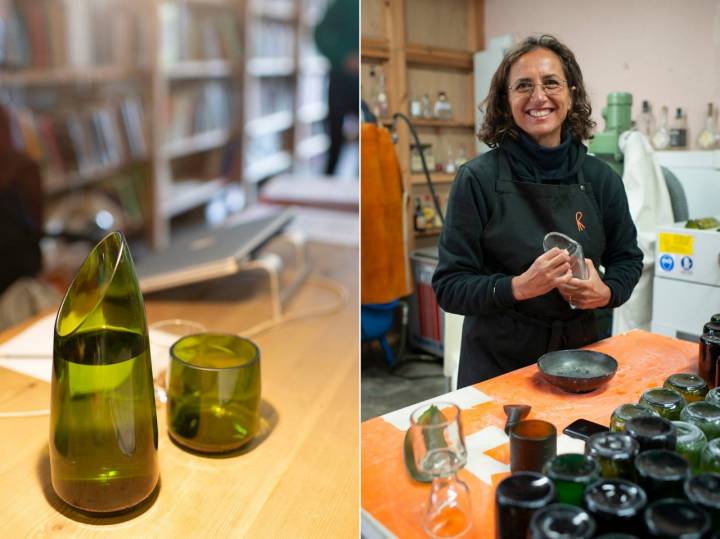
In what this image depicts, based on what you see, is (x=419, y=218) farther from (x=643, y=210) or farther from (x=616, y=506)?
(x=616, y=506)

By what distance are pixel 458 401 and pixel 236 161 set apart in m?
3.81

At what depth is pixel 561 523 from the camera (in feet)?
1.67

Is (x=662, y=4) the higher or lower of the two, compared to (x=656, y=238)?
higher

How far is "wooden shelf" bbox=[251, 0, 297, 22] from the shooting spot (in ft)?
14.4

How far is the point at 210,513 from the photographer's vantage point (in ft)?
2.47

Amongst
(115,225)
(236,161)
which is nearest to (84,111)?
(115,225)

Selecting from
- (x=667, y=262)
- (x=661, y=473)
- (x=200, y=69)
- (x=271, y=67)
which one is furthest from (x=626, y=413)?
(x=271, y=67)

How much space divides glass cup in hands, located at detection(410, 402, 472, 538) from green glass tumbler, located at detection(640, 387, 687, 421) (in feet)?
0.75

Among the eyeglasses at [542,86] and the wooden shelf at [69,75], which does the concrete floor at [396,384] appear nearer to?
the eyeglasses at [542,86]

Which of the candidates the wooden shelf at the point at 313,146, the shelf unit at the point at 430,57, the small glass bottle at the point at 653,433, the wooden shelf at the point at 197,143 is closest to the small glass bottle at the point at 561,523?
the small glass bottle at the point at 653,433

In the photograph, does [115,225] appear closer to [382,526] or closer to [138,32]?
[138,32]

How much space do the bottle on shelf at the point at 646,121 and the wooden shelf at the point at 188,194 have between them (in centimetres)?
321

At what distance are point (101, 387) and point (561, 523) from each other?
469 mm

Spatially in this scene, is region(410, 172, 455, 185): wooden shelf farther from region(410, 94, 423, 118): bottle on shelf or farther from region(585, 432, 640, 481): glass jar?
region(585, 432, 640, 481): glass jar
